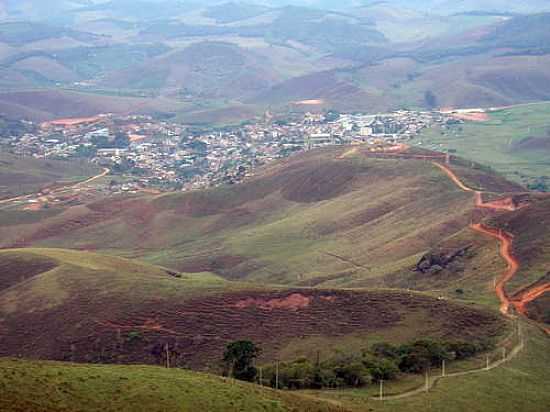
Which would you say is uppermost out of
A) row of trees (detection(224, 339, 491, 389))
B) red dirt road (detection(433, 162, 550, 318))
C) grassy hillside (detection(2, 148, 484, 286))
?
row of trees (detection(224, 339, 491, 389))

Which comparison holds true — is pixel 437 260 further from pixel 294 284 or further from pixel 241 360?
pixel 241 360

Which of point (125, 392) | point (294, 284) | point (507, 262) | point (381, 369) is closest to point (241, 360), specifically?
point (381, 369)

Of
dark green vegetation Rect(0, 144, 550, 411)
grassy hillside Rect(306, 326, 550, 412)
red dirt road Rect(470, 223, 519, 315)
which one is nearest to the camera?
grassy hillside Rect(306, 326, 550, 412)

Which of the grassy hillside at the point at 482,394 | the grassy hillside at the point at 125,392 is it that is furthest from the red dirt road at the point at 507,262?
the grassy hillside at the point at 125,392

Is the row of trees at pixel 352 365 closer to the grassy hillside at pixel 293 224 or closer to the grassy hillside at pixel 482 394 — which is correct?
the grassy hillside at pixel 482 394

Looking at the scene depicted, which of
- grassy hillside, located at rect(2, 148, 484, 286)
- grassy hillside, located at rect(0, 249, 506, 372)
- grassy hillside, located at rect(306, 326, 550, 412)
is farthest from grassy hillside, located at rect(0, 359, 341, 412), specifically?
grassy hillside, located at rect(2, 148, 484, 286)

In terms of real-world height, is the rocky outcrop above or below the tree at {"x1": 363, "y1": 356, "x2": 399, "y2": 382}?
below

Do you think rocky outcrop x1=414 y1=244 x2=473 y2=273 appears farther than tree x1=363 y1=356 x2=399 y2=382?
Yes

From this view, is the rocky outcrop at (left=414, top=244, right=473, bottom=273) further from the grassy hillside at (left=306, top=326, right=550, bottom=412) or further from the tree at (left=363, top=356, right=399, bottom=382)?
the tree at (left=363, top=356, right=399, bottom=382)

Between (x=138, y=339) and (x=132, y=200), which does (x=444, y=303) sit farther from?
(x=132, y=200)
